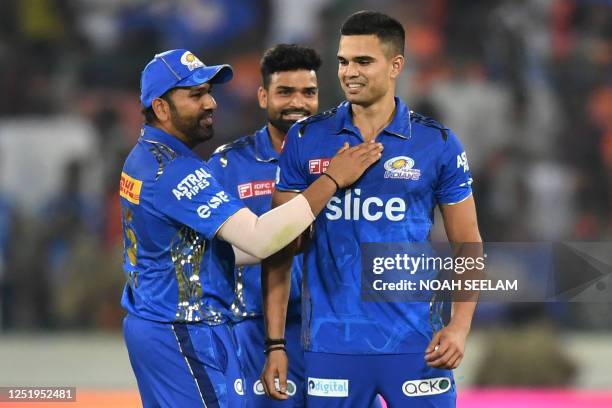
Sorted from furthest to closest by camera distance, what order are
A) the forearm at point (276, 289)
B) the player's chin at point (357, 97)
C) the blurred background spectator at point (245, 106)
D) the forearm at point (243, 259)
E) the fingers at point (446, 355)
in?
the blurred background spectator at point (245, 106) → the forearm at point (243, 259) → the forearm at point (276, 289) → the player's chin at point (357, 97) → the fingers at point (446, 355)

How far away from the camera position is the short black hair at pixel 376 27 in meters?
3.68

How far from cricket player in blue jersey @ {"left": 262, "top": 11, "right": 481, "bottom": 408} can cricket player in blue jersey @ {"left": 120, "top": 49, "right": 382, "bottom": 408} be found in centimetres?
10

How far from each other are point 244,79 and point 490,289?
601cm

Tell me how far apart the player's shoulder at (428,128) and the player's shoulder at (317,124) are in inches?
10.6

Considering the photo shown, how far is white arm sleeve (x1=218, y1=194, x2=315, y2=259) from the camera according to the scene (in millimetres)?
3596

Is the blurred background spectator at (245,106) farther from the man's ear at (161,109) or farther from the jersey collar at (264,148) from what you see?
the man's ear at (161,109)

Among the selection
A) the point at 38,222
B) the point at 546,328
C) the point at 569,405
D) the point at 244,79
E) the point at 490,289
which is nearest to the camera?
the point at 490,289

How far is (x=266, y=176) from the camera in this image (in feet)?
14.7

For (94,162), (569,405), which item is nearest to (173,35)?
(94,162)

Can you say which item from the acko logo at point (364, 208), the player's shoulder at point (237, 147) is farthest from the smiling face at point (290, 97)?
the acko logo at point (364, 208)

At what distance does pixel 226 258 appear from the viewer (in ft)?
12.5

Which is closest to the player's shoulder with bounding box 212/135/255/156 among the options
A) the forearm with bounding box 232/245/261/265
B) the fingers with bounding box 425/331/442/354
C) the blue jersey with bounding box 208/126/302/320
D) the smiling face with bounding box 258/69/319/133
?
the blue jersey with bounding box 208/126/302/320

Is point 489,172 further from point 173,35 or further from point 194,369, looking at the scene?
point 194,369

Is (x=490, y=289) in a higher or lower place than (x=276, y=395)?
higher
